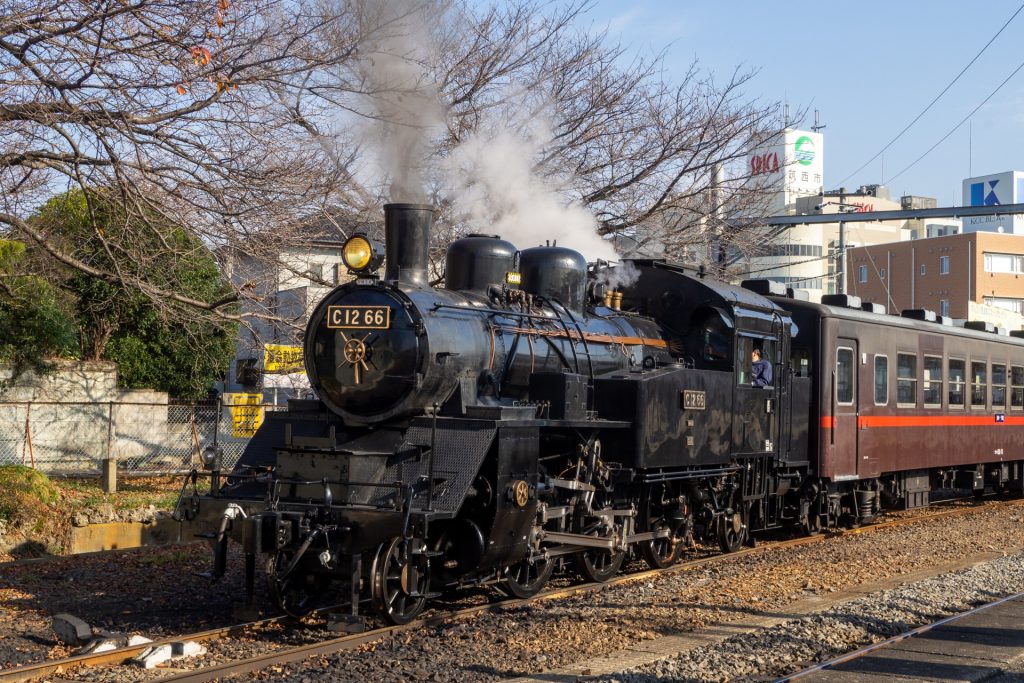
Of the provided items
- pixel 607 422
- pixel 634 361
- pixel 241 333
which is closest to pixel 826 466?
pixel 634 361

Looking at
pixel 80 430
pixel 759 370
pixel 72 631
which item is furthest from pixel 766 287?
pixel 80 430

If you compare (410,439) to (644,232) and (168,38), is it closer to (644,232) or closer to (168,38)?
(168,38)

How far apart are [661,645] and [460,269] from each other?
404 cm

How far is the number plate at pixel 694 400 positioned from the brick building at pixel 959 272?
54.9 metres

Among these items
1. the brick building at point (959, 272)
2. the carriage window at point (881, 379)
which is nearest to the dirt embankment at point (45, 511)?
the carriage window at point (881, 379)

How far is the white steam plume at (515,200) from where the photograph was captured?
1411 centimetres

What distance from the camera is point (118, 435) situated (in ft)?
59.3

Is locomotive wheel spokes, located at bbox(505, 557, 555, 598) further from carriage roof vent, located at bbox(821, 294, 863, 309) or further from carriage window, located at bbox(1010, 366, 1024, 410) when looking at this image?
carriage window, located at bbox(1010, 366, 1024, 410)

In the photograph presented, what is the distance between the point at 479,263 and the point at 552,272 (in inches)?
33.8

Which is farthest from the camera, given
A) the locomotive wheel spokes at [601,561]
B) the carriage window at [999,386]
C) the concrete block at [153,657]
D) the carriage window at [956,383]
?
the carriage window at [999,386]

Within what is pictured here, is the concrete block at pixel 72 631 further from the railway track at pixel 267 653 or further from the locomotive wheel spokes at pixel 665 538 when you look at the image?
the locomotive wheel spokes at pixel 665 538

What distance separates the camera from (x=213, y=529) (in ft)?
27.1

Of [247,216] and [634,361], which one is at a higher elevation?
[247,216]

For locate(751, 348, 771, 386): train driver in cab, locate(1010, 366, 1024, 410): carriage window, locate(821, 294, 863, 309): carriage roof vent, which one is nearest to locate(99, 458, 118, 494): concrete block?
locate(751, 348, 771, 386): train driver in cab
